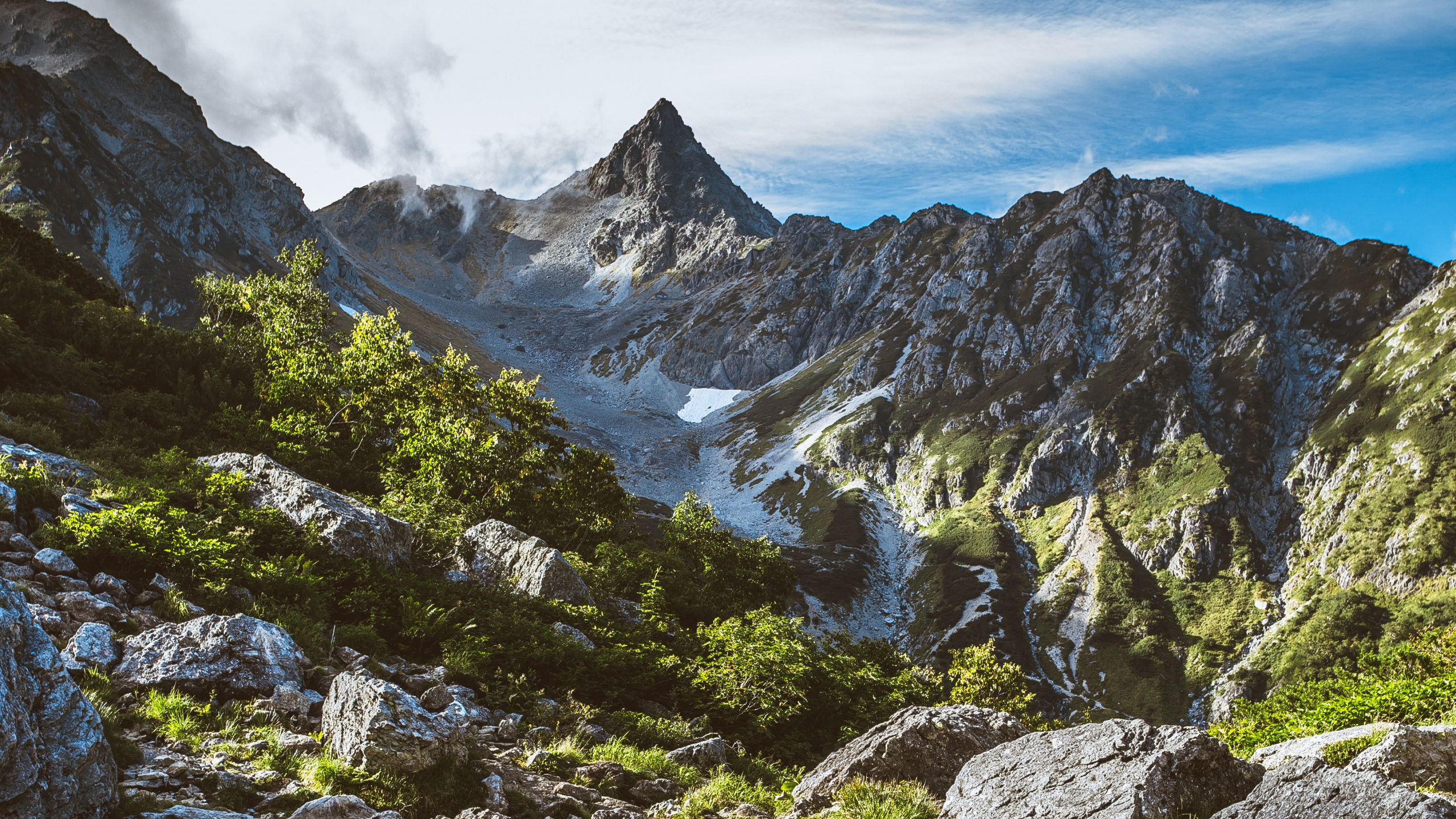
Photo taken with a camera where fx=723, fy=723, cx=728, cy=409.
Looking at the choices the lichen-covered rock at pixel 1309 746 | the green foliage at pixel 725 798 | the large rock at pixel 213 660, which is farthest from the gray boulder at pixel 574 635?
the lichen-covered rock at pixel 1309 746

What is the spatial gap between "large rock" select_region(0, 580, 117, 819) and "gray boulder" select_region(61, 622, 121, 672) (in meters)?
3.17

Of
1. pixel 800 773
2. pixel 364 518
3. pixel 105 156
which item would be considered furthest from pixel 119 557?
pixel 105 156

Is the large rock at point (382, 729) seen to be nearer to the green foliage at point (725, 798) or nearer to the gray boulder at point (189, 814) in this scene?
the gray boulder at point (189, 814)

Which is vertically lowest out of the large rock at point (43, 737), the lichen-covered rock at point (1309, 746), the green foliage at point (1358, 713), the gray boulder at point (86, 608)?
the green foliage at point (1358, 713)

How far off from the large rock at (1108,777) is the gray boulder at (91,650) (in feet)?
42.8

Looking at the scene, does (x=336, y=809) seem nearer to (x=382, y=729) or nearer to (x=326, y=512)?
(x=382, y=729)

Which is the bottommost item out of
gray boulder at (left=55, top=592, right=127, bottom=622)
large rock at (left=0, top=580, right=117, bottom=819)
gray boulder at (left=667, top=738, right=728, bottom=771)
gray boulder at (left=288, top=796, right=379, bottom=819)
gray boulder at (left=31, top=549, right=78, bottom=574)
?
gray boulder at (left=667, top=738, right=728, bottom=771)

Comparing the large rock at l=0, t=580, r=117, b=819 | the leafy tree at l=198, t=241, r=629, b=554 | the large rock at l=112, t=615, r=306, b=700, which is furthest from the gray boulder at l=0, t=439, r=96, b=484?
the large rock at l=0, t=580, r=117, b=819

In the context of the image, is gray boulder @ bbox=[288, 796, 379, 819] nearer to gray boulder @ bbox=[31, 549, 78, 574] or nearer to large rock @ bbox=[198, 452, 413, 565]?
gray boulder @ bbox=[31, 549, 78, 574]

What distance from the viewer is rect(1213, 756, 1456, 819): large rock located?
7723 millimetres

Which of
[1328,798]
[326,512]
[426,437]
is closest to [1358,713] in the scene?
[1328,798]

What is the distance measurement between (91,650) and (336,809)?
18.5 feet

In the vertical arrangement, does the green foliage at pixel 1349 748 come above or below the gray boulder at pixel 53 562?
below

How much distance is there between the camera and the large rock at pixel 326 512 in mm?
19719
